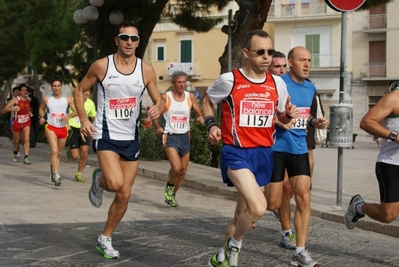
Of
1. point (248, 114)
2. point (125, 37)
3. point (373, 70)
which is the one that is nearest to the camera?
point (248, 114)

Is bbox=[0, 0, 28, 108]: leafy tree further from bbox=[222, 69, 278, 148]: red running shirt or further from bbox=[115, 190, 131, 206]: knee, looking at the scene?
bbox=[222, 69, 278, 148]: red running shirt

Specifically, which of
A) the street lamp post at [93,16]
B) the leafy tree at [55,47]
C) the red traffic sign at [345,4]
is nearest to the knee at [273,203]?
the red traffic sign at [345,4]

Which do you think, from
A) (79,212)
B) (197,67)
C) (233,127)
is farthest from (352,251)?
(197,67)

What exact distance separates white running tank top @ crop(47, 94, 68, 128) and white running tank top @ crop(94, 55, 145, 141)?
672 cm

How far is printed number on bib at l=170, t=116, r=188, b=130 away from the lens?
37.7 feet

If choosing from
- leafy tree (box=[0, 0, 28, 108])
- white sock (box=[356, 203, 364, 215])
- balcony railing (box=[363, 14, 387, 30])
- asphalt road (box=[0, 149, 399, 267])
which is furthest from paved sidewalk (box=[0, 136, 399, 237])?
balcony railing (box=[363, 14, 387, 30])

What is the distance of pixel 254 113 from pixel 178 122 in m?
5.00

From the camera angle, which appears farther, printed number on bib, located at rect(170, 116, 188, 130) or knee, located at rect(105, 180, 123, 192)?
printed number on bib, located at rect(170, 116, 188, 130)

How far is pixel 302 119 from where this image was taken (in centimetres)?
759

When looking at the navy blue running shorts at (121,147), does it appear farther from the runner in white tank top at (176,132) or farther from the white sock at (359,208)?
the runner in white tank top at (176,132)

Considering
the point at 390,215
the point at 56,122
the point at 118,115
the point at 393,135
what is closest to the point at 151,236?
the point at 118,115

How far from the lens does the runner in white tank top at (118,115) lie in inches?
289

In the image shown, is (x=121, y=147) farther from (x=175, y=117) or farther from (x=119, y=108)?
(x=175, y=117)

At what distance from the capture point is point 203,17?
23.8 meters
